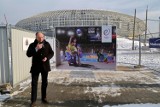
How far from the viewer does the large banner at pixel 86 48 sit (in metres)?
14.8

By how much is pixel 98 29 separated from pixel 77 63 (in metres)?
2.16

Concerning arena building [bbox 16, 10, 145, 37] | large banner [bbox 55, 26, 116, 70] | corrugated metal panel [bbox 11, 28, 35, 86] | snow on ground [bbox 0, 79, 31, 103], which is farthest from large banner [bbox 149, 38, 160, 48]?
arena building [bbox 16, 10, 145, 37]

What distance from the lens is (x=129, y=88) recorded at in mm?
9172

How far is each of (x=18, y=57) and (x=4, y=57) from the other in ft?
2.64

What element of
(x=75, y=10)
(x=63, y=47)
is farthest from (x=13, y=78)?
(x=75, y=10)

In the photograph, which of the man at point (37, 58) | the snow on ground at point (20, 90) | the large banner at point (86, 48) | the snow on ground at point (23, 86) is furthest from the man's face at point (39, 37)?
the large banner at point (86, 48)

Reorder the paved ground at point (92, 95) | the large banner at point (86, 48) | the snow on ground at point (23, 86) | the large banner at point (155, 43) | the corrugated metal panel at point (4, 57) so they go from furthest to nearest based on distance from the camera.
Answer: the large banner at point (155, 43)
the large banner at point (86, 48)
the corrugated metal panel at point (4, 57)
the snow on ground at point (23, 86)
the paved ground at point (92, 95)

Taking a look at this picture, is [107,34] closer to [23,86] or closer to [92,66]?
[92,66]

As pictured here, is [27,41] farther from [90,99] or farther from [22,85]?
→ [90,99]

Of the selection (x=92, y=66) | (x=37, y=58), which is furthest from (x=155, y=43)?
(x=37, y=58)

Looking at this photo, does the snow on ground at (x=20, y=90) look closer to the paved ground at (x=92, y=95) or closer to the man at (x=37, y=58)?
the paved ground at (x=92, y=95)

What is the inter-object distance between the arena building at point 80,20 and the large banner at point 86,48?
86444 mm

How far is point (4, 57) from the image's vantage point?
8.73m

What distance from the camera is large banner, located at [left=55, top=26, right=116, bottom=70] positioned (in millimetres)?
14781
